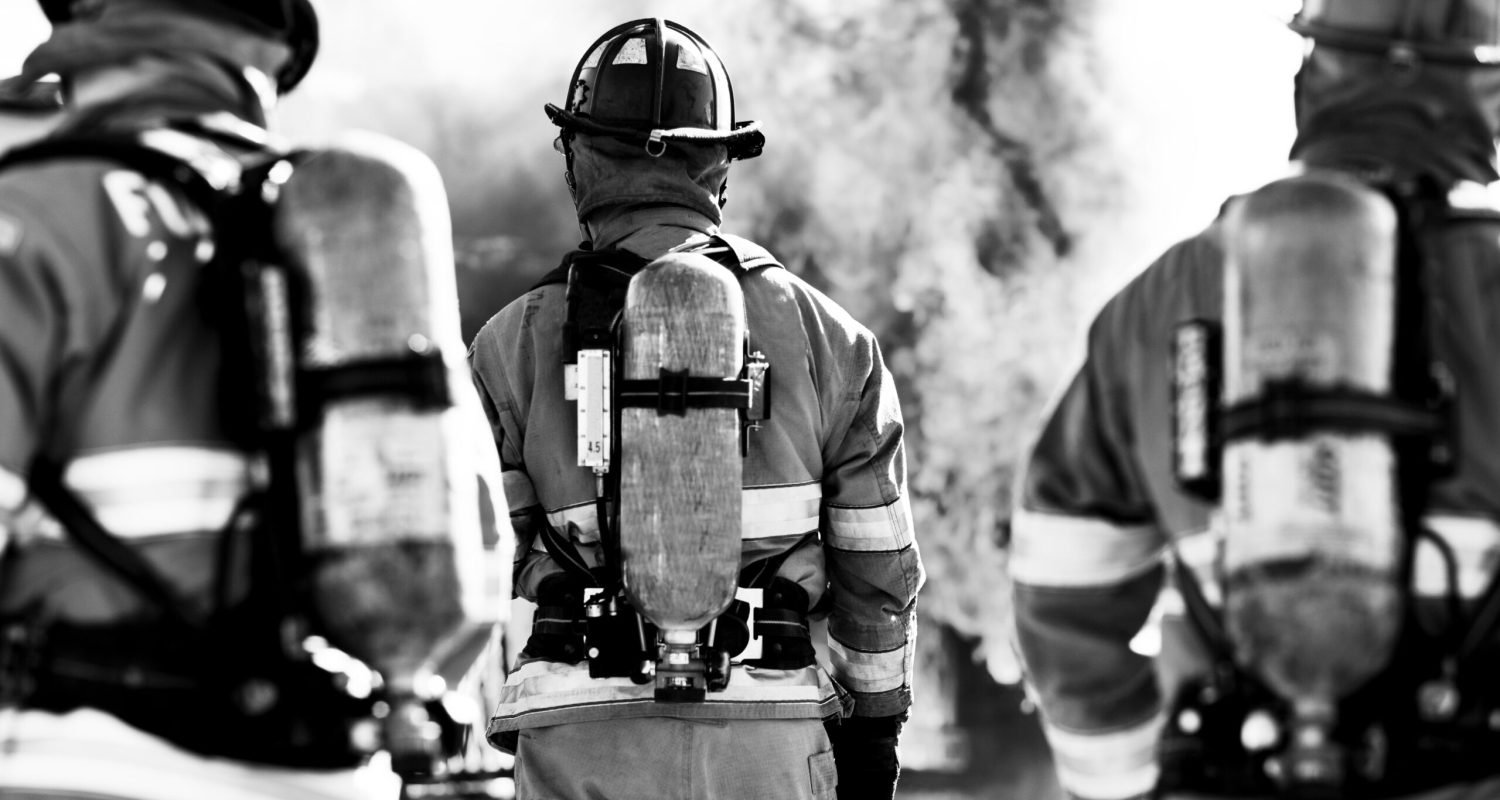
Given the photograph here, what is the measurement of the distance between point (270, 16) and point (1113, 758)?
178 centimetres

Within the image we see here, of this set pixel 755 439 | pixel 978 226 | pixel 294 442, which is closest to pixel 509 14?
pixel 978 226

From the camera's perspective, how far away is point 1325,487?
2326mm

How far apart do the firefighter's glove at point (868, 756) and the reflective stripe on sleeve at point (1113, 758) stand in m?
1.11

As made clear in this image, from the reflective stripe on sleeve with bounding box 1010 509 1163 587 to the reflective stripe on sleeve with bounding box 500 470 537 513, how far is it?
1.35 m

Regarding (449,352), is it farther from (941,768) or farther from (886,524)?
(941,768)

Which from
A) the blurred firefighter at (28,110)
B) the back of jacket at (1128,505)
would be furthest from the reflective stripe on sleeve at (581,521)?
the blurred firefighter at (28,110)

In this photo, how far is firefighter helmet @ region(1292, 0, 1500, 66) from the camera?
273cm

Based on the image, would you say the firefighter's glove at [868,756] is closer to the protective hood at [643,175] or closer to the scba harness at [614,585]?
the scba harness at [614,585]

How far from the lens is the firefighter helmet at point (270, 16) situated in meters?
2.58

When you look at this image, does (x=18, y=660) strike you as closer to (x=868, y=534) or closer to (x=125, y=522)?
(x=125, y=522)

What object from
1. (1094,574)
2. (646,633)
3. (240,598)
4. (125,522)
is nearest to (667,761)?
(646,633)

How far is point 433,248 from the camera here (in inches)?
93.7

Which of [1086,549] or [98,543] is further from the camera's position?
[1086,549]

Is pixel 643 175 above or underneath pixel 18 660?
above
